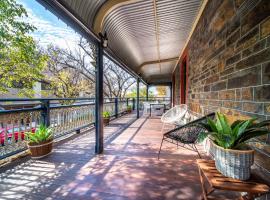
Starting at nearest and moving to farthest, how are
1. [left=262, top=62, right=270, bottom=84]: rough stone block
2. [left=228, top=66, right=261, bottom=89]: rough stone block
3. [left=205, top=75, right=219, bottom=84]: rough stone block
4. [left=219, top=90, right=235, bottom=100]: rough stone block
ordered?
[left=262, top=62, right=270, bottom=84]: rough stone block → [left=228, top=66, right=261, bottom=89]: rough stone block → [left=219, top=90, right=235, bottom=100]: rough stone block → [left=205, top=75, right=219, bottom=84]: rough stone block

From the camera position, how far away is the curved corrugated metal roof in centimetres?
234

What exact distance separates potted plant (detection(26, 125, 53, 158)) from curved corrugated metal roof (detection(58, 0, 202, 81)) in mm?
1917

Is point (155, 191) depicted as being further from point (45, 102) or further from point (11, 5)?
point (11, 5)

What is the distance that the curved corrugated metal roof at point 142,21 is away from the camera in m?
2.34

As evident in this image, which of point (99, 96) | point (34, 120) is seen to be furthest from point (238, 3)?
point (34, 120)

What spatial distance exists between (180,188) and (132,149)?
54.8 inches

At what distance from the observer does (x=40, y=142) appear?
2502 millimetres

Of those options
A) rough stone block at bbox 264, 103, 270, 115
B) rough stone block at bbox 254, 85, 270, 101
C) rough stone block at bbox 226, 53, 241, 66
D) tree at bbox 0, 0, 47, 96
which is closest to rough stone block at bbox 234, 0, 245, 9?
rough stone block at bbox 226, 53, 241, 66

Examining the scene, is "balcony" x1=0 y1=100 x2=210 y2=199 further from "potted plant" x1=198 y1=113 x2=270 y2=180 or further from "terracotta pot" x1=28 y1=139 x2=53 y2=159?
"potted plant" x1=198 y1=113 x2=270 y2=180

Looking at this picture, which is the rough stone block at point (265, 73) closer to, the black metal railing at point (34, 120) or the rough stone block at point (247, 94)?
the rough stone block at point (247, 94)

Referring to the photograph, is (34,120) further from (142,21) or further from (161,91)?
(161,91)

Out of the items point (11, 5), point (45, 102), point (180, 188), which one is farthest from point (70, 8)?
point (11, 5)

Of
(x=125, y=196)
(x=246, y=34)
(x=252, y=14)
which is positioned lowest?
(x=125, y=196)

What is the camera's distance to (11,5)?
407 cm
